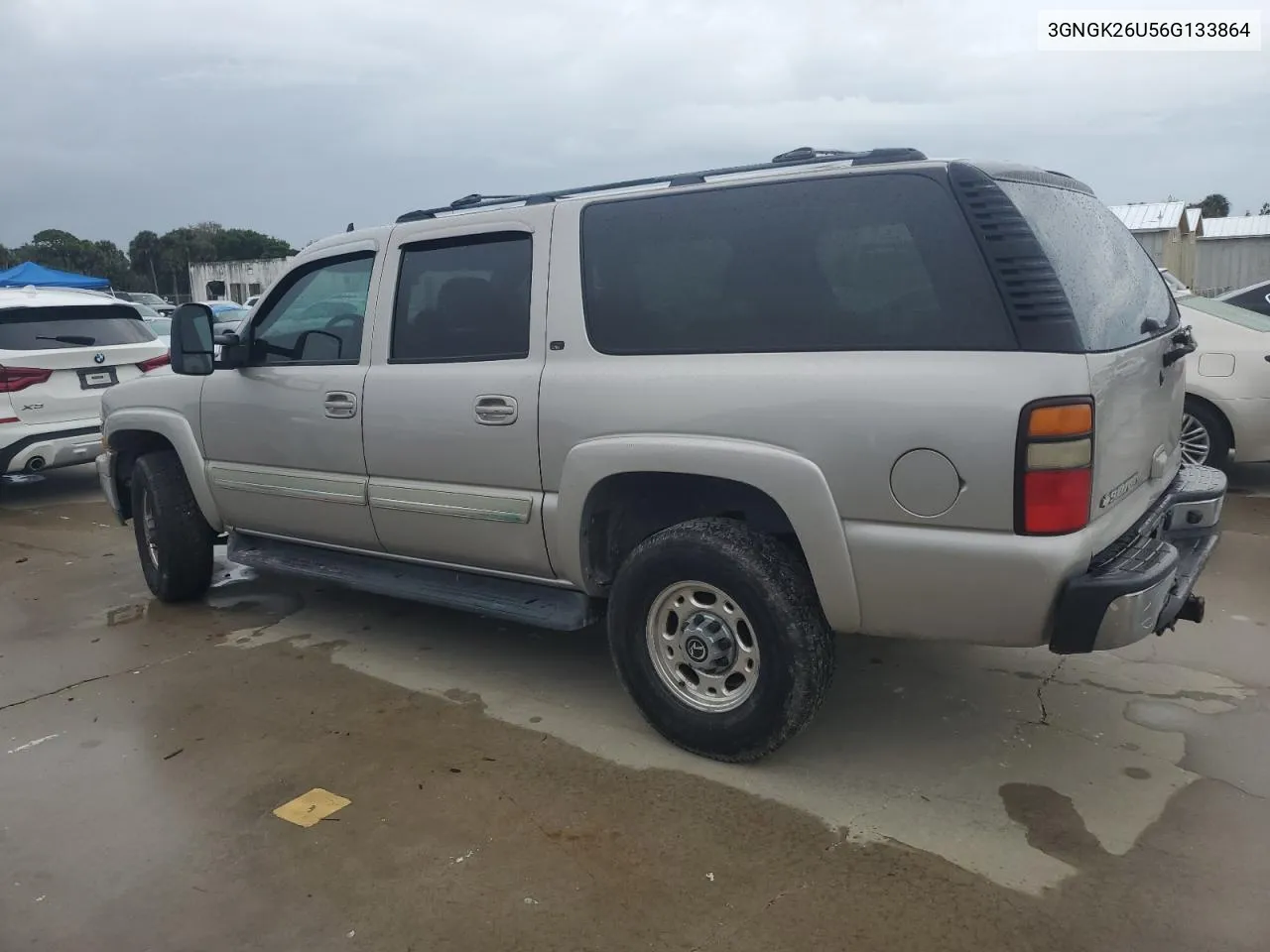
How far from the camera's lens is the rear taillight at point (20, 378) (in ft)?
25.3

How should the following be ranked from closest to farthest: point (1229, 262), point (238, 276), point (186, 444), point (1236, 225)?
point (186, 444) < point (1229, 262) < point (1236, 225) < point (238, 276)

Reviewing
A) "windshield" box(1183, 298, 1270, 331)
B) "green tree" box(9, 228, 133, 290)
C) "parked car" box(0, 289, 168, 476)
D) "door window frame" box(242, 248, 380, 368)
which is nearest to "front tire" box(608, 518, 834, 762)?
"door window frame" box(242, 248, 380, 368)

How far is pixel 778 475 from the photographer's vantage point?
308 centimetres

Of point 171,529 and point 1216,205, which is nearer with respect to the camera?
point 171,529

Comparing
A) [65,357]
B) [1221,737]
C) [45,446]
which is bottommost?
[1221,737]

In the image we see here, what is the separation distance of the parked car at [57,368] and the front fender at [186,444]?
2.67 metres

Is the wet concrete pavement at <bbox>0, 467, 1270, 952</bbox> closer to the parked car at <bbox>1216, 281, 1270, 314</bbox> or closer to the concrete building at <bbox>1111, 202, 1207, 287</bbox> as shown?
the parked car at <bbox>1216, 281, 1270, 314</bbox>

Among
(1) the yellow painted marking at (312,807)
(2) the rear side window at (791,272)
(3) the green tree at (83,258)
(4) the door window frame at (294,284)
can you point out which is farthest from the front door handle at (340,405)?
(3) the green tree at (83,258)

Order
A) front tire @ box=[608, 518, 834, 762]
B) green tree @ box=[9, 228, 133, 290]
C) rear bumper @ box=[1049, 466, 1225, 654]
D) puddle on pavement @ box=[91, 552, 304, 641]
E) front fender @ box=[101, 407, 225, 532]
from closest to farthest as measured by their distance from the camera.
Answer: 1. rear bumper @ box=[1049, 466, 1225, 654]
2. front tire @ box=[608, 518, 834, 762]
3. front fender @ box=[101, 407, 225, 532]
4. puddle on pavement @ box=[91, 552, 304, 641]
5. green tree @ box=[9, 228, 133, 290]

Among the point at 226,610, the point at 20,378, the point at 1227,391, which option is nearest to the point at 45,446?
the point at 20,378

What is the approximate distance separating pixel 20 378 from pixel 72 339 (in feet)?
1.84

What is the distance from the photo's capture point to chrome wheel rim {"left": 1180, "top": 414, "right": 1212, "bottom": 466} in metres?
6.84

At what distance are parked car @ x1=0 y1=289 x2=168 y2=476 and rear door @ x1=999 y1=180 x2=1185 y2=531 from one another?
6763 millimetres

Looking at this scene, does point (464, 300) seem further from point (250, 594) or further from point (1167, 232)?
point (1167, 232)
